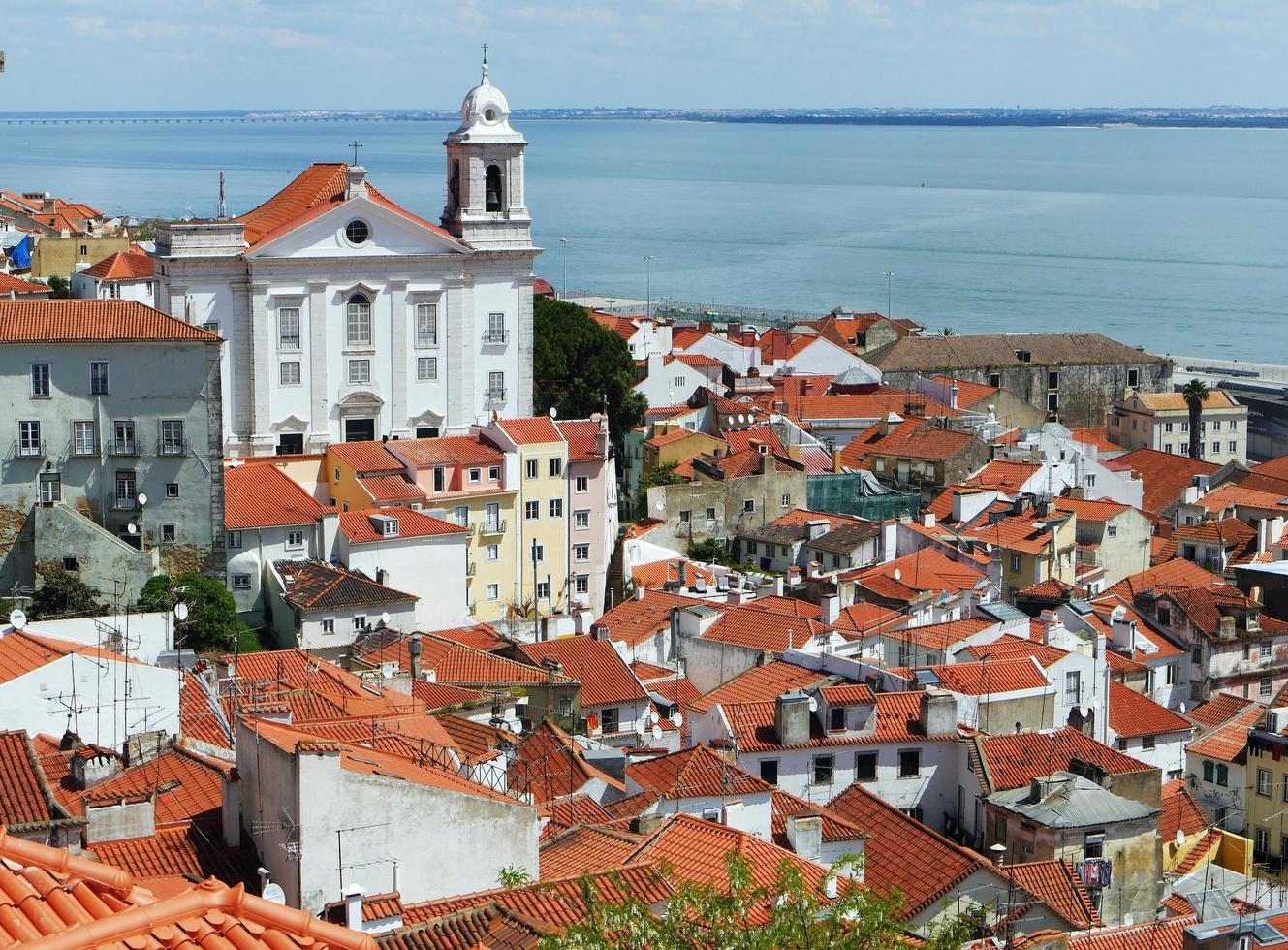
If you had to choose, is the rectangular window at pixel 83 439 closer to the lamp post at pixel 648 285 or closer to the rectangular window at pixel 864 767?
the rectangular window at pixel 864 767

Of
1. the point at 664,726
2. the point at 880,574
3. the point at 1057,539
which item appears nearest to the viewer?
the point at 664,726

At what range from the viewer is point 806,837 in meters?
15.0

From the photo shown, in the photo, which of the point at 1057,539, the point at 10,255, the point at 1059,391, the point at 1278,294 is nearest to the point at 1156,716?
the point at 1057,539

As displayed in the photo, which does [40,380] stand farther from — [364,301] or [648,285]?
[648,285]

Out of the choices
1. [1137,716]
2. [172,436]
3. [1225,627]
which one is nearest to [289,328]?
[172,436]

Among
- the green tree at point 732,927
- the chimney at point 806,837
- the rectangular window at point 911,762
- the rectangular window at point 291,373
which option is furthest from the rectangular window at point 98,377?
the green tree at point 732,927

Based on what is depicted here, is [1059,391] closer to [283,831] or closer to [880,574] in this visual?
[880,574]

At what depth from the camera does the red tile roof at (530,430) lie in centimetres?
3462

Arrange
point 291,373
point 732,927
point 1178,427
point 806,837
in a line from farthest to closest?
1. point 1178,427
2. point 291,373
3. point 806,837
4. point 732,927

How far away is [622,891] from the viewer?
10773 millimetres

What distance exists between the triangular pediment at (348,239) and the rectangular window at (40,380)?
9.36 metres

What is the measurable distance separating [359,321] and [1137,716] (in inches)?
716

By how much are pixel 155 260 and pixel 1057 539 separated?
16.3 m

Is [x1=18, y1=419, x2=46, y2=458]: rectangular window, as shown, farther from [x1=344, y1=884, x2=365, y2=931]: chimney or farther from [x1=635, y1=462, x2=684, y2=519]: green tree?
[x1=344, y1=884, x2=365, y2=931]: chimney
